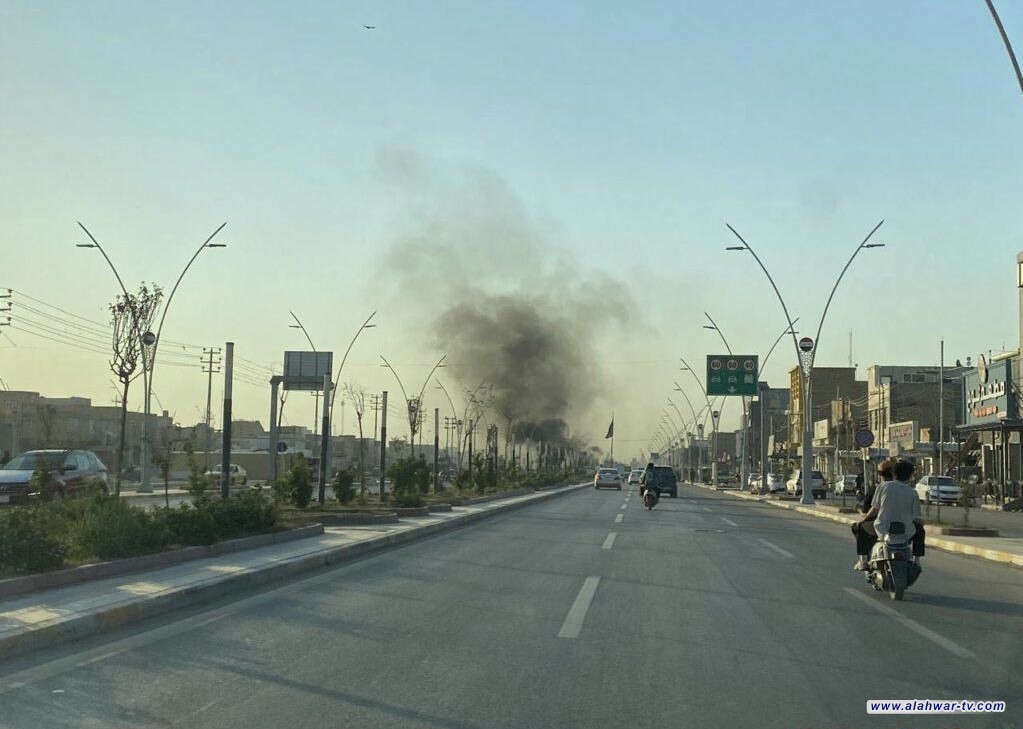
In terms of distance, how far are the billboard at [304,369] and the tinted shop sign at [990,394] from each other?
38.5 meters

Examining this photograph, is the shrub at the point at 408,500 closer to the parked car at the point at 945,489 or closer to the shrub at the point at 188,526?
the shrub at the point at 188,526

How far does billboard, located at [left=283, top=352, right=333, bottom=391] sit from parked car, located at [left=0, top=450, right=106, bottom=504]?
1386 inches

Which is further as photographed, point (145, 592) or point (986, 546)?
point (986, 546)

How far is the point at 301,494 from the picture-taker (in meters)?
27.1

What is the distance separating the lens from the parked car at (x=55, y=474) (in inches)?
994

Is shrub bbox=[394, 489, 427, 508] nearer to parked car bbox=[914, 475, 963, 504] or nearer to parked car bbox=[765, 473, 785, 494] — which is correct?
parked car bbox=[914, 475, 963, 504]

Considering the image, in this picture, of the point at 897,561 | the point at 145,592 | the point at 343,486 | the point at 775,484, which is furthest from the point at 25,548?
the point at 775,484

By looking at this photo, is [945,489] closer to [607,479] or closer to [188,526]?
[607,479]

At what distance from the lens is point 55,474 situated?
2767cm

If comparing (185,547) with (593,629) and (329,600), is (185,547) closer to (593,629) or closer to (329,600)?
(329,600)

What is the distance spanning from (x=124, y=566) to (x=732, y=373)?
159 ft

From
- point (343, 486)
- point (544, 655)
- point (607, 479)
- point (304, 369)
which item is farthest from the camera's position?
point (607, 479)

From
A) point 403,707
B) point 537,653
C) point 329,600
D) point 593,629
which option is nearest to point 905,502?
point 593,629

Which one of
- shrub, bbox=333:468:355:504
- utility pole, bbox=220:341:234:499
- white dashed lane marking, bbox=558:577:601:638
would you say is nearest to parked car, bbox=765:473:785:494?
shrub, bbox=333:468:355:504
